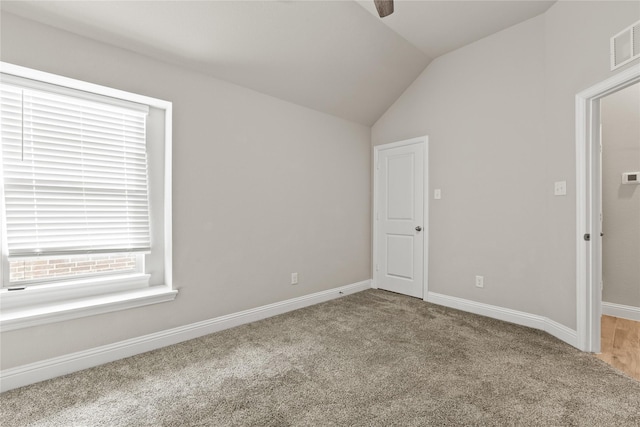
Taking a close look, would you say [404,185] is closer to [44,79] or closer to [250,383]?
[250,383]

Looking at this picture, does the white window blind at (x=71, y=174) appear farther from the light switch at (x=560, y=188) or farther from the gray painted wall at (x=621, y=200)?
the gray painted wall at (x=621, y=200)

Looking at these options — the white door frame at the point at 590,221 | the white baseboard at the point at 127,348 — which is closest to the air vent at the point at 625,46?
the white door frame at the point at 590,221

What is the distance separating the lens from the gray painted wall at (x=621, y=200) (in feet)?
10.1

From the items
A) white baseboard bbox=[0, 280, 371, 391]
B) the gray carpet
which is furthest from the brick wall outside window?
the gray carpet

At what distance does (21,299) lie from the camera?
206 centimetres

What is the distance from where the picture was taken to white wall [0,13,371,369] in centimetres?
208

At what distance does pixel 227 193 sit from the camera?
114 inches

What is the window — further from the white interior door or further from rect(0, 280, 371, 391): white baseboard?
the white interior door

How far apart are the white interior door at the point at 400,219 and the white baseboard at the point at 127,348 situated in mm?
1332

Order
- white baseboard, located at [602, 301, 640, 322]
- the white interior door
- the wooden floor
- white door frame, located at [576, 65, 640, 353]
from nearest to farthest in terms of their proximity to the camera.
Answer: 1. the wooden floor
2. white door frame, located at [576, 65, 640, 353]
3. white baseboard, located at [602, 301, 640, 322]
4. the white interior door

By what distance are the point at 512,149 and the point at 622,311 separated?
2.02 metres

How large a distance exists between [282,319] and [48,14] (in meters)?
2.96

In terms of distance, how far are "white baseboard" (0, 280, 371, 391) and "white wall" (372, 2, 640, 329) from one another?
205 centimetres

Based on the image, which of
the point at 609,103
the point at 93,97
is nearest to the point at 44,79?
the point at 93,97
